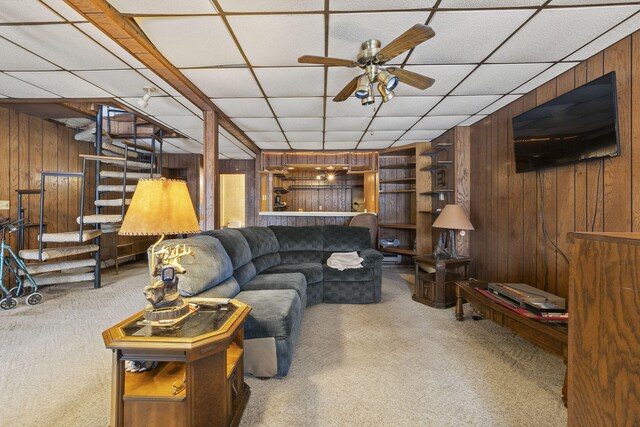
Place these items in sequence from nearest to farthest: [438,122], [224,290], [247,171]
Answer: [224,290] → [438,122] → [247,171]

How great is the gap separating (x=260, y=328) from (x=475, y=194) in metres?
3.45

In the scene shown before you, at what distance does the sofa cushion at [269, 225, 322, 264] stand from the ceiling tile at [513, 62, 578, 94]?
2.90 m

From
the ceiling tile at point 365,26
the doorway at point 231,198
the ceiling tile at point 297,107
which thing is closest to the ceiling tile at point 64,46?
the ceiling tile at point 297,107

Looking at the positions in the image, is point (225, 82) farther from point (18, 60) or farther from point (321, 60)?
point (18, 60)

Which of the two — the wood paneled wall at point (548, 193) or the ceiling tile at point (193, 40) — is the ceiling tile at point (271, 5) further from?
the wood paneled wall at point (548, 193)

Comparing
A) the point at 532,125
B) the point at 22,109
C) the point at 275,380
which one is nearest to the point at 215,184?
the point at 275,380

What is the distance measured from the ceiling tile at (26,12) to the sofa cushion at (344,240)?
3.31m

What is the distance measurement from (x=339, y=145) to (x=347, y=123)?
1.44m

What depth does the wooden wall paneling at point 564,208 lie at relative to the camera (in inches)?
96.3

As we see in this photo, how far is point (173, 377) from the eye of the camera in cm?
138

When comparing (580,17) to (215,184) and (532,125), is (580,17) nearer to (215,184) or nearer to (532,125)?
(532,125)

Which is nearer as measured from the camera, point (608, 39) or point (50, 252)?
point (608, 39)

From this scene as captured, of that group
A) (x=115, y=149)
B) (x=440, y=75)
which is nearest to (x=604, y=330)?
(x=440, y=75)

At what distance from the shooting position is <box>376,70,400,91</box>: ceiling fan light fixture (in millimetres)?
2010
